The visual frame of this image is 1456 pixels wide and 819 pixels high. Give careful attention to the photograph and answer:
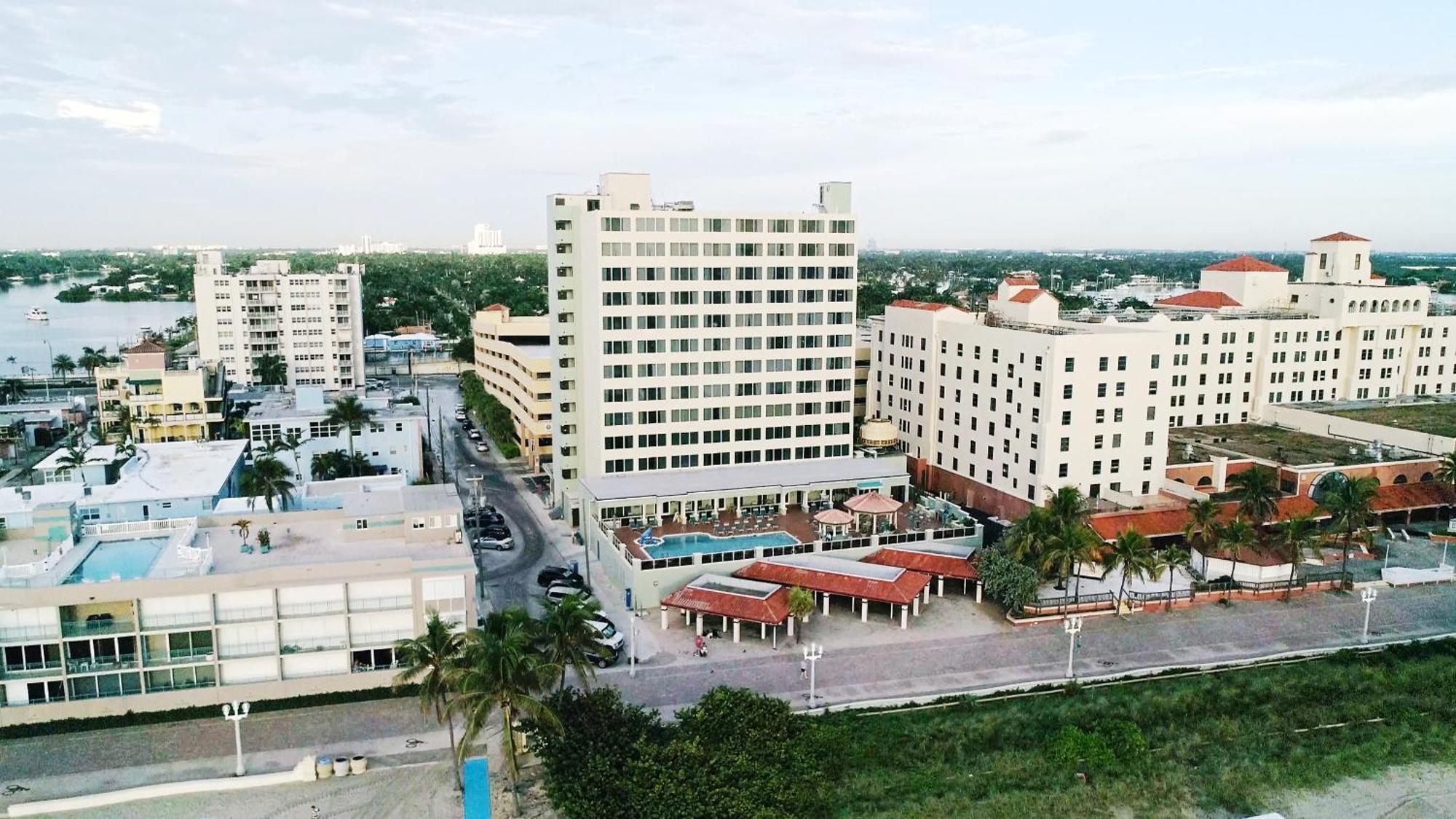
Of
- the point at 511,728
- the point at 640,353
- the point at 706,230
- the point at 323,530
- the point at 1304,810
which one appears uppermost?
the point at 706,230

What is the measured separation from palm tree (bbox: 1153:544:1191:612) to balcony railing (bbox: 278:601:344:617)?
1476 inches

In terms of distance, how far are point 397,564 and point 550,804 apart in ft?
42.5

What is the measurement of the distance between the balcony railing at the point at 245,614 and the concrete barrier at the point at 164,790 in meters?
6.99

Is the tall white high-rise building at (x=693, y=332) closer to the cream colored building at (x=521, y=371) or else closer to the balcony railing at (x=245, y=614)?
the cream colored building at (x=521, y=371)

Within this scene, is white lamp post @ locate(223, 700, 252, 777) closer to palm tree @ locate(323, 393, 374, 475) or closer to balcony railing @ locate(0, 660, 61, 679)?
balcony railing @ locate(0, 660, 61, 679)

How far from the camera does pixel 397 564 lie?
41.3 metres

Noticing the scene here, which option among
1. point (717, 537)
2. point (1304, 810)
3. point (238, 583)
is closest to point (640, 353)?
point (717, 537)

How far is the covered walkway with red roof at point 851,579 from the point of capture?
48.5m

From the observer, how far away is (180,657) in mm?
39688

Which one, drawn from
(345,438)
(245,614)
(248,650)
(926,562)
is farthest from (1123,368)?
(345,438)

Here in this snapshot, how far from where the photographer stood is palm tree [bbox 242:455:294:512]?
5366 cm

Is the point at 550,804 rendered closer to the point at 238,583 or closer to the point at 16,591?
the point at 238,583

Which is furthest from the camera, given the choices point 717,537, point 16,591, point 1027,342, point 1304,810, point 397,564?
point 1027,342

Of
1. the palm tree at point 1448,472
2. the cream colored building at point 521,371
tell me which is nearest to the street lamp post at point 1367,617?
the palm tree at point 1448,472
